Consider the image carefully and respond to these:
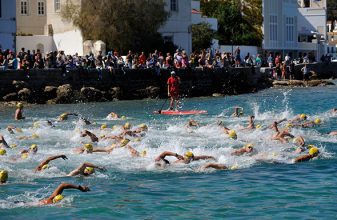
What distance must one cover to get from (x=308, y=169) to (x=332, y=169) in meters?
0.60

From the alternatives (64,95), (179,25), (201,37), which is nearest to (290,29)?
(201,37)

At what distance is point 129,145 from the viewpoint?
24062 millimetres

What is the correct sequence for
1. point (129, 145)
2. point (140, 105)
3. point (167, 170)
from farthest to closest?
point (140, 105) < point (129, 145) < point (167, 170)

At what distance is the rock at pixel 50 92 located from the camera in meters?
43.9

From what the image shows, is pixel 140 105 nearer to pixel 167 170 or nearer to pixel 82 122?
pixel 82 122

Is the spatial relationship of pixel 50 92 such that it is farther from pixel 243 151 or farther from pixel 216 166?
pixel 216 166

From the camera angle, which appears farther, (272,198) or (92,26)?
(92,26)

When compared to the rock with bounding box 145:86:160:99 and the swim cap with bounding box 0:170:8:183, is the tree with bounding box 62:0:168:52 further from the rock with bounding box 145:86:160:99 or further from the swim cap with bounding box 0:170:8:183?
the swim cap with bounding box 0:170:8:183

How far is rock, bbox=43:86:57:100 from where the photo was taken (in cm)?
4394

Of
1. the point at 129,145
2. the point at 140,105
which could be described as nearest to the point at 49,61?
the point at 140,105

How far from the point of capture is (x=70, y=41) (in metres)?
56.2

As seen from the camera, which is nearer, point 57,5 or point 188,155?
point 188,155

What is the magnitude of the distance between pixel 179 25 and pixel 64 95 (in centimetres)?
2138

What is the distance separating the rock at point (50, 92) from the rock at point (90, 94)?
4.77 ft
